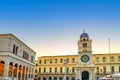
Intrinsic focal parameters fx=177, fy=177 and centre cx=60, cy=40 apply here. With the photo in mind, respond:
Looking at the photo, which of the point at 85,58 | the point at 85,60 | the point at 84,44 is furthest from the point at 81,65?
the point at 84,44

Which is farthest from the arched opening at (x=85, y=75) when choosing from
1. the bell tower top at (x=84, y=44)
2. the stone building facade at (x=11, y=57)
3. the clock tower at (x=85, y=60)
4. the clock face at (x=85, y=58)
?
the stone building facade at (x=11, y=57)

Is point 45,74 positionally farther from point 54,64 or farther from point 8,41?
point 8,41

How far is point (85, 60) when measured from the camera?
244 feet

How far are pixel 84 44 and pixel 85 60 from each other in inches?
268

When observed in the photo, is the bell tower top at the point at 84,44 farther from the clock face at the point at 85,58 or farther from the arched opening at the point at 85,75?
the arched opening at the point at 85,75

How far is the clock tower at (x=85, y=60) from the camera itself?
7175 centimetres

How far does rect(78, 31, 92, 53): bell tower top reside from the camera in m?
74.9

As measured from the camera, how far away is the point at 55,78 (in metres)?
84.1

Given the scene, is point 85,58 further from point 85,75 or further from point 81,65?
point 85,75

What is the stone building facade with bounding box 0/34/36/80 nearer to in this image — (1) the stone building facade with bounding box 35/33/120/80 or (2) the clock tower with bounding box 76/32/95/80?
(1) the stone building facade with bounding box 35/33/120/80

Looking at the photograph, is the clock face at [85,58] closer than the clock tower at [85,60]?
No

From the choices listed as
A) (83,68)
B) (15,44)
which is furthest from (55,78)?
(15,44)

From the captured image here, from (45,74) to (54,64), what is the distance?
6471mm

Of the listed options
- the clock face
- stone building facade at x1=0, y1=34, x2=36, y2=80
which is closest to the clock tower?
the clock face
